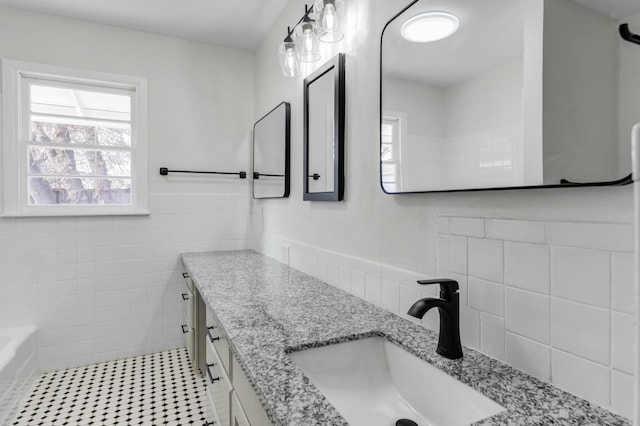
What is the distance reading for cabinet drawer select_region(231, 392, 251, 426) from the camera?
99cm

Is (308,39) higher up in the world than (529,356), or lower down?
higher up

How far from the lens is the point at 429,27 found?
3.62 feet

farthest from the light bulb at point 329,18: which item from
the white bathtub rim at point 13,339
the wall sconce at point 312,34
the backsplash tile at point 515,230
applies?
the white bathtub rim at point 13,339

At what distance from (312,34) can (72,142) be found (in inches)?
79.2

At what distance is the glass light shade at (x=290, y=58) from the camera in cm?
179

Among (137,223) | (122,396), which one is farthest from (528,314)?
(137,223)

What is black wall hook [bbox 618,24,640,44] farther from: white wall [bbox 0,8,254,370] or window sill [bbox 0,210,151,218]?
window sill [bbox 0,210,151,218]

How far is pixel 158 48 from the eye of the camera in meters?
2.71

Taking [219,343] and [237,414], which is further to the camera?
[219,343]

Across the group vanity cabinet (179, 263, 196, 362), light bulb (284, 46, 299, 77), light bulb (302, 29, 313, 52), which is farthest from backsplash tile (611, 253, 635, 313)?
vanity cabinet (179, 263, 196, 362)

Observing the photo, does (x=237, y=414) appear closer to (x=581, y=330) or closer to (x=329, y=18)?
(x=581, y=330)

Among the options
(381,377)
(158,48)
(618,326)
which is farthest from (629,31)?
(158,48)

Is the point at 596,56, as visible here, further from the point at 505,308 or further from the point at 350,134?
the point at 350,134

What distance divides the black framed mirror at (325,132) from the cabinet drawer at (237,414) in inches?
36.1
